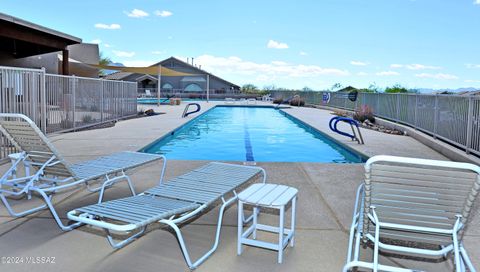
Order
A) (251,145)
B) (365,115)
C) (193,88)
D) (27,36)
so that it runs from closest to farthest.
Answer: (251,145), (27,36), (365,115), (193,88)

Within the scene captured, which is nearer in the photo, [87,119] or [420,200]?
[420,200]

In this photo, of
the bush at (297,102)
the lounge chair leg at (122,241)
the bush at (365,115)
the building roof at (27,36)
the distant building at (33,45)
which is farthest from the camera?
the bush at (297,102)

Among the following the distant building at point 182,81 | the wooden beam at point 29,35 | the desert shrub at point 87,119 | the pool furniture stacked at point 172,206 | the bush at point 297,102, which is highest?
the distant building at point 182,81

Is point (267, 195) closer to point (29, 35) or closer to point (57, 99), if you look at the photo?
point (57, 99)

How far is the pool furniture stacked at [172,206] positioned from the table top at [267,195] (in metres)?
0.17

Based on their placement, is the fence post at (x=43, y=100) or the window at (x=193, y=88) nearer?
the fence post at (x=43, y=100)

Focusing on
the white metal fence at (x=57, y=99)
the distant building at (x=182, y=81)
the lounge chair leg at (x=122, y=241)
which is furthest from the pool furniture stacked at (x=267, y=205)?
the distant building at (x=182, y=81)

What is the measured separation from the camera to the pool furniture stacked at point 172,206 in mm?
Answer: 2248

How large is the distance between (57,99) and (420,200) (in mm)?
8613

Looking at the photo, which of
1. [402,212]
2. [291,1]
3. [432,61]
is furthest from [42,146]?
[432,61]

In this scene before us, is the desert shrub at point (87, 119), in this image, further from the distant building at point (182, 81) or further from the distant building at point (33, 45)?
the distant building at point (182, 81)

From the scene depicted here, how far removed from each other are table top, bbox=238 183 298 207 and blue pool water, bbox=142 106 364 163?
4.69 meters

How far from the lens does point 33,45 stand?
13.1 metres

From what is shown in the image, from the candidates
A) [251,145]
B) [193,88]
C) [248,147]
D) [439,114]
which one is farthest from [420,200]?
[193,88]
